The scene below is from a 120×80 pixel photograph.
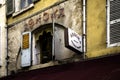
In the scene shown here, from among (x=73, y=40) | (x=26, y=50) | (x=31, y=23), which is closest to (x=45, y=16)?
(x=31, y=23)

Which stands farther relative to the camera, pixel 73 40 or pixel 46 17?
pixel 46 17

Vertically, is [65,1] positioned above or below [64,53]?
above

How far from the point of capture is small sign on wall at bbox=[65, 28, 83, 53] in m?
11.7

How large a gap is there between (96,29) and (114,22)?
2.03 feet

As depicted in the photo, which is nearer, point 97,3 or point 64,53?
point 97,3

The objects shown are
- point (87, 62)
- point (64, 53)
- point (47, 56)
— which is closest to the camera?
point (87, 62)

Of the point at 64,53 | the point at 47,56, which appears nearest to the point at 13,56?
the point at 47,56

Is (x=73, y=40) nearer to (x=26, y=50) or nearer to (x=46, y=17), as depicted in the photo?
(x=46, y=17)

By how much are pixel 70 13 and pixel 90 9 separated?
0.96 m

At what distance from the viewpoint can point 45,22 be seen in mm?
13938

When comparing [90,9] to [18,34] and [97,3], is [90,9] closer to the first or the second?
[97,3]

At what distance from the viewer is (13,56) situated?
51.0 ft

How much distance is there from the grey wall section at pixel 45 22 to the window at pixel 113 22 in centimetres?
116

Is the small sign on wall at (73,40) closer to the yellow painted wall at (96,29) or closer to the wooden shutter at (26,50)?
the yellow painted wall at (96,29)
